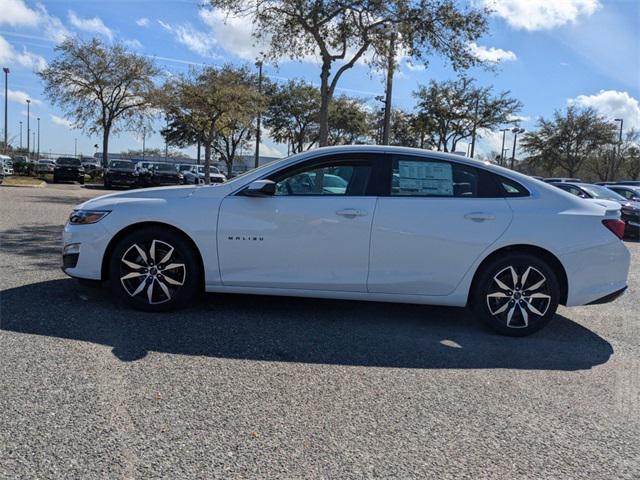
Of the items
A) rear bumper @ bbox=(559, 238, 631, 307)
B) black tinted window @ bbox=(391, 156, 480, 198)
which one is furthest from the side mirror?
rear bumper @ bbox=(559, 238, 631, 307)

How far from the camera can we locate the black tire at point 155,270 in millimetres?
4820

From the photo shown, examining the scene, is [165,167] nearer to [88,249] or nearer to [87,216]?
[87,216]

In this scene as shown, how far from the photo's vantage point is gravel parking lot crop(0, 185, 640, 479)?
270cm

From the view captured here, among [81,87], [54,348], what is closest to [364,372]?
[54,348]

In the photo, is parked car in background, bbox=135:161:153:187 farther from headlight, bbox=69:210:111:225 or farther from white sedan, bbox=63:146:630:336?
white sedan, bbox=63:146:630:336

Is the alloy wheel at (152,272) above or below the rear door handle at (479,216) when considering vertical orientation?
below

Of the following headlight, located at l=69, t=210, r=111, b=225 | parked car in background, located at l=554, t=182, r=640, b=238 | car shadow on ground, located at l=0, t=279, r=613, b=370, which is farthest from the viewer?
parked car in background, located at l=554, t=182, r=640, b=238

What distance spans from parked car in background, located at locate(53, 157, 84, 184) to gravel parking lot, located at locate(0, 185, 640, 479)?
2793 cm

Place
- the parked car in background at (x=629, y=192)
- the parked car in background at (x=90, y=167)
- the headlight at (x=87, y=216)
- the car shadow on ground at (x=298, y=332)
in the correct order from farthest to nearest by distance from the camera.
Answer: the parked car in background at (x=90, y=167) < the parked car in background at (x=629, y=192) < the headlight at (x=87, y=216) < the car shadow on ground at (x=298, y=332)

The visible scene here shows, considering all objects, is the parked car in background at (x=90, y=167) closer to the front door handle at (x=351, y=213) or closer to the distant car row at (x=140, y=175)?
the distant car row at (x=140, y=175)

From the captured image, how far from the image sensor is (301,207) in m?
4.76

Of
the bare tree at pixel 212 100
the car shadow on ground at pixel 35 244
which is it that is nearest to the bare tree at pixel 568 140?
the bare tree at pixel 212 100

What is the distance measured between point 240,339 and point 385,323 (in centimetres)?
143

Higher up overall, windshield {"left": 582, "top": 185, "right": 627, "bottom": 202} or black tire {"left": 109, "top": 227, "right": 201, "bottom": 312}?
windshield {"left": 582, "top": 185, "right": 627, "bottom": 202}
